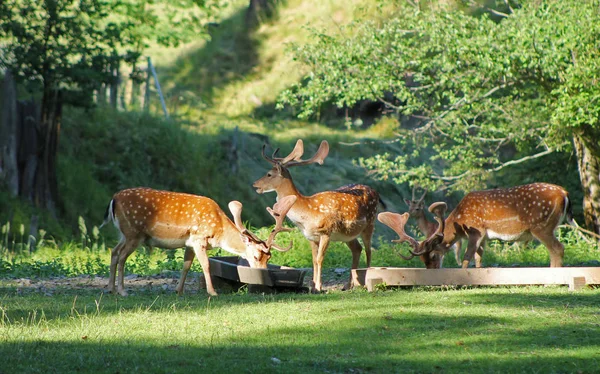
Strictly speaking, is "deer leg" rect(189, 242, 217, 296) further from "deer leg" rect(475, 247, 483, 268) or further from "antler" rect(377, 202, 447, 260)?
"deer leg" rect(475, 247, 483, 268)

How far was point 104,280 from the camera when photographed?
12.3m

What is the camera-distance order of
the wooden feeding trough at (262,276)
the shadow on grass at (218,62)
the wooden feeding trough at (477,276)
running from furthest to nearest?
the shadow on grass at (218,62), the wooden feeding trough at (262,276), the wooden feeding trough at (477,276)

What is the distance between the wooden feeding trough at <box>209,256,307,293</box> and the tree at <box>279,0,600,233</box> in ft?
22.4

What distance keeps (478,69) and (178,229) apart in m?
8.07

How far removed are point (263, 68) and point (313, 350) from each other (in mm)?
28923

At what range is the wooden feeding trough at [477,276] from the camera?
33.7 feet

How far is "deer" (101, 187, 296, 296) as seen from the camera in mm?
10781

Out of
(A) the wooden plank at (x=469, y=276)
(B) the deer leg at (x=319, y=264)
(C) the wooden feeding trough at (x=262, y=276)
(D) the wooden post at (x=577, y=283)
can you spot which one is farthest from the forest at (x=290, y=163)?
(D) the wooden post at (x=577, y=283)

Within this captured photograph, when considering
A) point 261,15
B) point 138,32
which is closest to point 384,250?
point 138,32

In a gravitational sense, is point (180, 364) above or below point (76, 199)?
above

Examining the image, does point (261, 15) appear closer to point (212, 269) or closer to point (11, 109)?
point (11, 109)

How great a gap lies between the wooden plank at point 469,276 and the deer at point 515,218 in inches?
48.8

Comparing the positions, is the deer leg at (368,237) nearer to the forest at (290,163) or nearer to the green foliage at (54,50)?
the forest at (290,163)

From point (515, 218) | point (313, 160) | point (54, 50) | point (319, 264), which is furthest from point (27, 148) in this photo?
point (515, 218)
